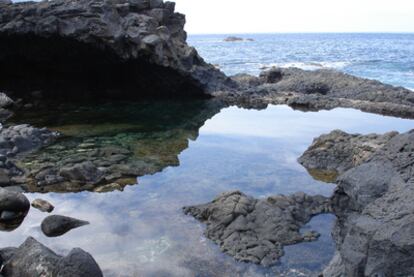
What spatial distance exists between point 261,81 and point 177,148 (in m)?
21.4

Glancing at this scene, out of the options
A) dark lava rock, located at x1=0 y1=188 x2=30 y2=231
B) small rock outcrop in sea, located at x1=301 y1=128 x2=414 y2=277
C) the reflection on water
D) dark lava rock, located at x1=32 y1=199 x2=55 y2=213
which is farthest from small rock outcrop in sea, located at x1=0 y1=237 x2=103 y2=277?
small rock outcrop in sea, located at x1=301 y1=128 x2=414 y2=277

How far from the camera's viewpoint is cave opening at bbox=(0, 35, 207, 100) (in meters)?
Result: 26.5

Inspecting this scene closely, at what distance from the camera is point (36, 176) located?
44.5 ft

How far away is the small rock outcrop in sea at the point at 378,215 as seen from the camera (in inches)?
185

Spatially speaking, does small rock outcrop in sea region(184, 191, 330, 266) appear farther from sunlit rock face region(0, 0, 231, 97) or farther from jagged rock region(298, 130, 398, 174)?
sunlit rock face region(0, 0, 231, 97)

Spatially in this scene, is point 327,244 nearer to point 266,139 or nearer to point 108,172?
point 108,172

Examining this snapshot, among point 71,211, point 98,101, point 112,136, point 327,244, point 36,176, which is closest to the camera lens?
point 327,244

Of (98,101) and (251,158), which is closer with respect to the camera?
(251,158)

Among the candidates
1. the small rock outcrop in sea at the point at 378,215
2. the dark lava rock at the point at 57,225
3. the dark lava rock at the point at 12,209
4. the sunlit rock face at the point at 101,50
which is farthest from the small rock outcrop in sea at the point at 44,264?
the sunlit rock face at the point at 101,50

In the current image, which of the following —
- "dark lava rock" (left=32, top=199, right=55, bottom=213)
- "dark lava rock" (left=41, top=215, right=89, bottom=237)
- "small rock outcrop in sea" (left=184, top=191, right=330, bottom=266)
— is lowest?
"dark lava rock" (left=32, top=199, right=55, bottom=213)

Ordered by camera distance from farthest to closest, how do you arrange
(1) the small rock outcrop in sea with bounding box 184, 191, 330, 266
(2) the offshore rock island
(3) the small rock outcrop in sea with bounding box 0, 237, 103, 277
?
(1) the small rock outcrop in sea with bounding box 184, 191, 330, 266 < (3) the small rock outcrop in sea with bounding box 0, 237, 103, 277 < (2) the offshore rock island

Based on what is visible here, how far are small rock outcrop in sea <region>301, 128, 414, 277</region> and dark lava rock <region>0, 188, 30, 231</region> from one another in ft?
25.7

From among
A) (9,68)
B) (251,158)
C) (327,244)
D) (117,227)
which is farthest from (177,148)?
(9,68)

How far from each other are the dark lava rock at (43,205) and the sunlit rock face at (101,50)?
14501mm
